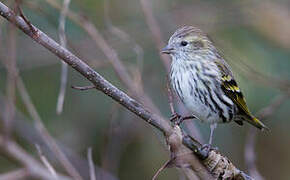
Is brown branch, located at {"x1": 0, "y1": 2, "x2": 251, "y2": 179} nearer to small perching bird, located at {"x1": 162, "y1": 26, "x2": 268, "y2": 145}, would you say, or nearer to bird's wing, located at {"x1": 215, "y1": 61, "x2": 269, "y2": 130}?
small perching bird, located at {"x1": 162, "y1": 26, "x2": 268, "y2": 145}

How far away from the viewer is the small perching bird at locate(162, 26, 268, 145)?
399cm

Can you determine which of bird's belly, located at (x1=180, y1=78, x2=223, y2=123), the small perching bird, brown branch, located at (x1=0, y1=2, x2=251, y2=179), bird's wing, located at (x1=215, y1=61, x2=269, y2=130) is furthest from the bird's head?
brown branch, located at (x1=0, y1=2, x2=251, y2=179)

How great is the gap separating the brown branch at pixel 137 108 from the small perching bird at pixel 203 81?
1.23 metres

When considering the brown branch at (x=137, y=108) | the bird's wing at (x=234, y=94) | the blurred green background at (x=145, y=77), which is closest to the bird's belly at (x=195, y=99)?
the bird's wing at (x=234, y=94)

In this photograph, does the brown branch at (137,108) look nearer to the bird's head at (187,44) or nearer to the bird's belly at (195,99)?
the bird's belly at (195,99)

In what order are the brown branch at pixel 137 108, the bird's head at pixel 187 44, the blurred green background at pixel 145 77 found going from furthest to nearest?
the blurred green background at pixel 145 77
the bird's head at pixel 187 44
the brown branch at pixel 137 108

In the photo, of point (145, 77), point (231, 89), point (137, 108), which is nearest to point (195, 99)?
point (231, 89)

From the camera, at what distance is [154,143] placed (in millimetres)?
5316

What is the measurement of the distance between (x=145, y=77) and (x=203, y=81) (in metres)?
1.20

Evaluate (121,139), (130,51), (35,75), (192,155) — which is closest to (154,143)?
(121,139)

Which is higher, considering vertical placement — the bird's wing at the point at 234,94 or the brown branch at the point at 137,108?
the bird's wing at the point at 234,94

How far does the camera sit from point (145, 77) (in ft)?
16.9

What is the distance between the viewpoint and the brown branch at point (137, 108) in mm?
2488

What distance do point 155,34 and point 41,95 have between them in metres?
1.56
